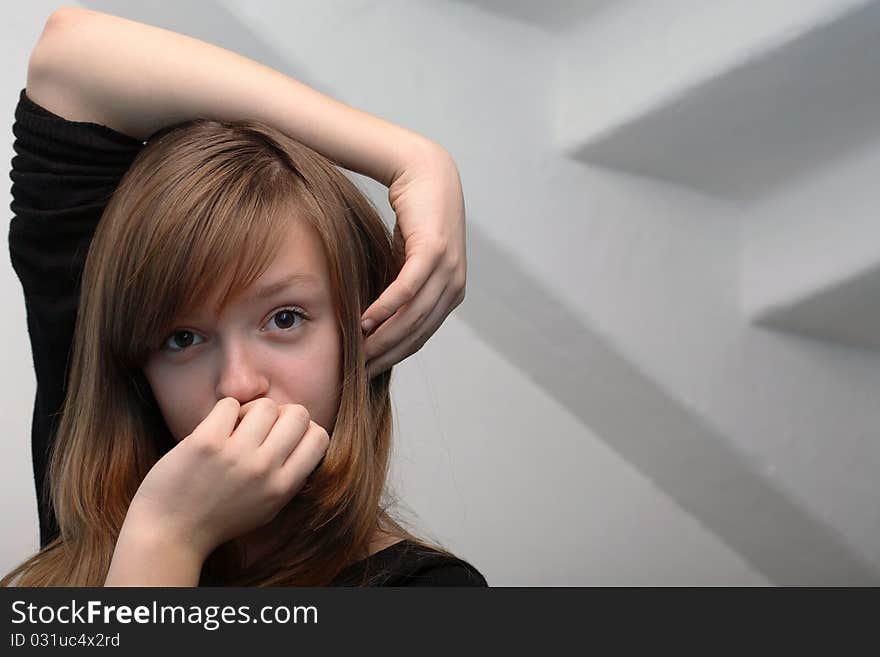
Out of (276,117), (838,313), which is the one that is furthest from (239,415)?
(838,313)

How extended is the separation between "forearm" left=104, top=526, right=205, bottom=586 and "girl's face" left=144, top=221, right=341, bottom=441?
0.42ft

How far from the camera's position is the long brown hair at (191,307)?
2.87 ft

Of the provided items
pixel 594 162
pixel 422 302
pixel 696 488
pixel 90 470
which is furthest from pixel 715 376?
pixel 90 470

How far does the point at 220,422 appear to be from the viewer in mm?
784

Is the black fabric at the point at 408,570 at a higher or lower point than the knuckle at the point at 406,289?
lower

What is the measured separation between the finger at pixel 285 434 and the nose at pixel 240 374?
0.04m

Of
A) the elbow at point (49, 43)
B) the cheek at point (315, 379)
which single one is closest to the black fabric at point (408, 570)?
the cheek at point (315, 379)

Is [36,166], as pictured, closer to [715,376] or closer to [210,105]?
[210,105]

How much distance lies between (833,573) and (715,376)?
53 cm

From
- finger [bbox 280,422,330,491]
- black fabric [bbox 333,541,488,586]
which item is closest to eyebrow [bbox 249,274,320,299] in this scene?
finger [bbox 280,422,330,491]

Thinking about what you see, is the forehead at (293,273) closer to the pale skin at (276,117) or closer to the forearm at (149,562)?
the pale skin at (276,117)

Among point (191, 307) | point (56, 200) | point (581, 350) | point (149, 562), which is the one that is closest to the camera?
point (149, 562)

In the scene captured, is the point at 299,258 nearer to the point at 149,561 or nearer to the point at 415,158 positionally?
Result: the point at 415,158

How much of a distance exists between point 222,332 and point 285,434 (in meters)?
0.12
